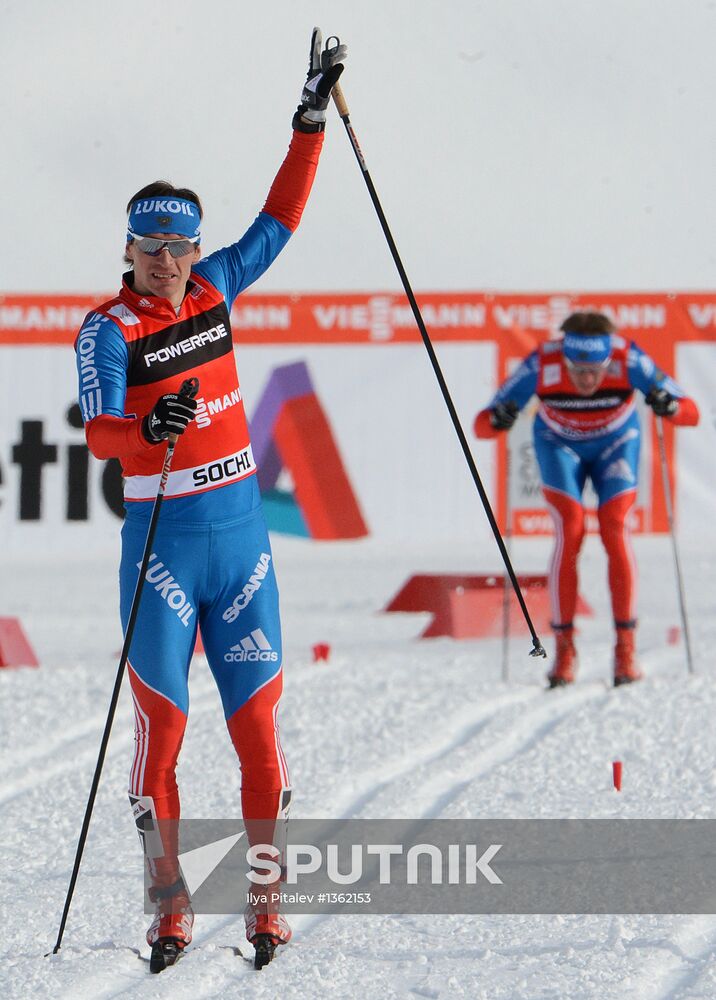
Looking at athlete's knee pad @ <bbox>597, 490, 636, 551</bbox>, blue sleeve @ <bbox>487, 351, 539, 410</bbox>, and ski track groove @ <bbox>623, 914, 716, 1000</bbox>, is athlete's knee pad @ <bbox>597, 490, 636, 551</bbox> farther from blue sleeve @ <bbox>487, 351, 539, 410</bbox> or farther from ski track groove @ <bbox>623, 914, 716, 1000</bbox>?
ski track groove @ <bbox>623, 914, 716, 1000</bbox>

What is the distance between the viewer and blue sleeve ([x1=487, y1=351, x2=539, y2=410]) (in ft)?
24.2

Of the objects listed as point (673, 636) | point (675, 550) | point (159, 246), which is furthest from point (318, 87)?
point (673, 636)

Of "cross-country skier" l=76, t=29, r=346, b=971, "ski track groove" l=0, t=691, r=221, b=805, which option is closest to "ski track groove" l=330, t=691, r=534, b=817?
"ski track groove" l=0, t=691, r=221, b=805

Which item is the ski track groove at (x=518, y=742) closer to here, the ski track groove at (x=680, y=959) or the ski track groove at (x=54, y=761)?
the ski track groove at (x=680, y=959)

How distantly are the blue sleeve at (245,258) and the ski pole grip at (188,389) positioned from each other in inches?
19.5

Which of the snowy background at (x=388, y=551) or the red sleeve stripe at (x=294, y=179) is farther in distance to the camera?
the red sleeve stripe at (x=294, y=179)

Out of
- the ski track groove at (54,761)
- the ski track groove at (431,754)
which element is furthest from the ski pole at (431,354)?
the ski track groove at (54,761)

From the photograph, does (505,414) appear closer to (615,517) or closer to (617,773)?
(615,517)

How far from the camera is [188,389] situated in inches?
135

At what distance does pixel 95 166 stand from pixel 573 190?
7777mm

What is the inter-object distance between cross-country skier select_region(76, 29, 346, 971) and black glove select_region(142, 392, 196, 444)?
180 millimetres

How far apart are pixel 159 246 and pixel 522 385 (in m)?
4.02

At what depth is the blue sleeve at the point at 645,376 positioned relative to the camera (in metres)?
7.15

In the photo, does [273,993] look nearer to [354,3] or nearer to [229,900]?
[229,900]
